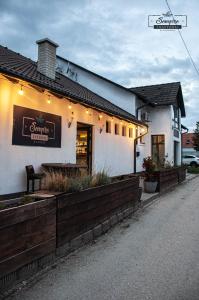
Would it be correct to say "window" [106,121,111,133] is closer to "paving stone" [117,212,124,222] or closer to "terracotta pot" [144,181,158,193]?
"terracotta pot" [144,181,158,193]

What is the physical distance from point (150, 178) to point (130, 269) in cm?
830

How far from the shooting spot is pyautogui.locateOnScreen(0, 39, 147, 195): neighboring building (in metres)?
8.19

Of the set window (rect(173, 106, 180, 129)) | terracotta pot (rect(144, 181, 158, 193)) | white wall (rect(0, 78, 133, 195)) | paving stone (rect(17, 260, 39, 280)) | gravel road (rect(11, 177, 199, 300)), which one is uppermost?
window (rect(173, 106, 180, 129))

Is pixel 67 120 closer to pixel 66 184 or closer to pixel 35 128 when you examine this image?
pixel 35 128

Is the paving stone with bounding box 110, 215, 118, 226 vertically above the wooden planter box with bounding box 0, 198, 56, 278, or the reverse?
the wooden planter box with bounding box 0, 198, 56, 278

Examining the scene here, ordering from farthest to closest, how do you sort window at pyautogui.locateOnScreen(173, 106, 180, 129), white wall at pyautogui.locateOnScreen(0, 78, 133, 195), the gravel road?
window at pyautogui.locateOnScreen(173, 106, 180, 129)
white wall at pyautogui.locateOnScreen(0, 78, 133, 195)
the gravel road

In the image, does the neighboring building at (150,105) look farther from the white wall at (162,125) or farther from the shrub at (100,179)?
the shrub at (100,179)

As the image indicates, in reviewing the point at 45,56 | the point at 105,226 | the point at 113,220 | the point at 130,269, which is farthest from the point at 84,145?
the point at 130,269

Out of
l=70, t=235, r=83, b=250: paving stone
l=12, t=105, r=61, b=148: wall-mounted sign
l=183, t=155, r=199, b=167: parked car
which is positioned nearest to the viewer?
l=70, t=235, r=83, b=250: paving stone

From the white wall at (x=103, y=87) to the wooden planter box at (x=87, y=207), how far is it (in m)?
12.1

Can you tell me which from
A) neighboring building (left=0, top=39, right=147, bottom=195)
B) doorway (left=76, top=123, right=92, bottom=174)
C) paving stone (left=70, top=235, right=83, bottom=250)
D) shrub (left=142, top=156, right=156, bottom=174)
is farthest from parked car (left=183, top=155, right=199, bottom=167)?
paving stone (left=70, top=235, right=83, bottom=250)

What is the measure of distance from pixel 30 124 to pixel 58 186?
3.76 meters

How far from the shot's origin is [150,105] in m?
22.7

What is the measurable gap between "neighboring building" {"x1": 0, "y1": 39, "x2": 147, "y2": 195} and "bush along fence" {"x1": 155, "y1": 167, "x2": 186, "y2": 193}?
2427mm
